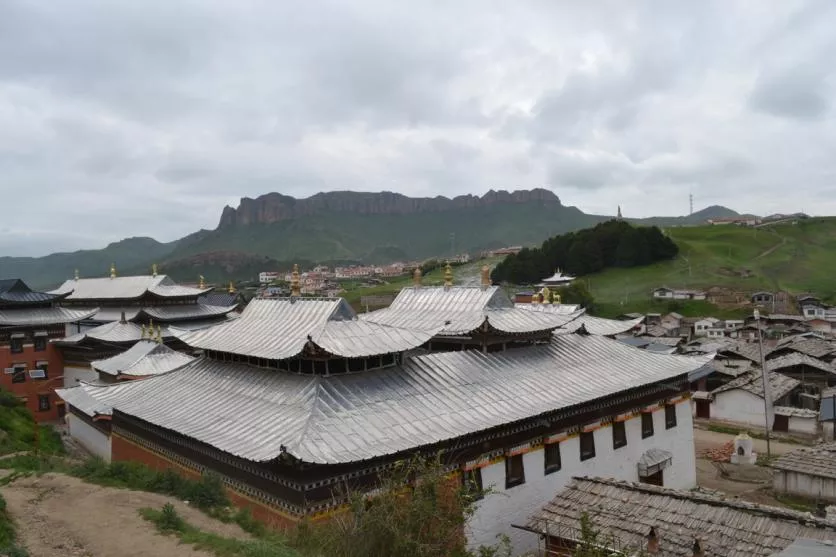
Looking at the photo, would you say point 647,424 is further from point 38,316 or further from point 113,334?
point 38,316

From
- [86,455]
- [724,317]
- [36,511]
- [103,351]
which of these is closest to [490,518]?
[36,511]

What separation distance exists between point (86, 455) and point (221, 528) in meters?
21.0

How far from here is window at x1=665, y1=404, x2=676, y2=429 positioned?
24792mm

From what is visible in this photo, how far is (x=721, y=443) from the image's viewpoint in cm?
3572

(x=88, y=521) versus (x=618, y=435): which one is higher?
(x=88, y=521)

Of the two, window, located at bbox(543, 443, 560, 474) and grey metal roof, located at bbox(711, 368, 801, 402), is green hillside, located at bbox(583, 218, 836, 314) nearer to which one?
grey metal roof, located at bbox(711, 368, 801, 402)

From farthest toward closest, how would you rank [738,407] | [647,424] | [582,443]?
[738,407]
[647,424]
[582,443]

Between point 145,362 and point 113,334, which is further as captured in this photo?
point 113,334

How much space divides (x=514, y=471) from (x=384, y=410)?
5134 millimetres

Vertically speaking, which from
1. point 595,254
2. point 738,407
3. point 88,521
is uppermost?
point 595,254

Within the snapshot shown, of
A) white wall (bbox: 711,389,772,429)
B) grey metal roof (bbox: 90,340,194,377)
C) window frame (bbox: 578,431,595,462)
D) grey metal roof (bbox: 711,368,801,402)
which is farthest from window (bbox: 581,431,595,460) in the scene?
white wall (bbox: 711,389,772,429)

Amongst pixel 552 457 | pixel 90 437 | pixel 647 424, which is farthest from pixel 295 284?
pixel 90 437

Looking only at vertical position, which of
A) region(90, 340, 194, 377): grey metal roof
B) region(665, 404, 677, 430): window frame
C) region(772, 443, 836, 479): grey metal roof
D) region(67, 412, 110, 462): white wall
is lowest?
region(772, 443, 836, 479): grey metal roof

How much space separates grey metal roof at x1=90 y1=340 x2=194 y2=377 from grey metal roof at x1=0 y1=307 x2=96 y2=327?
880 cm
